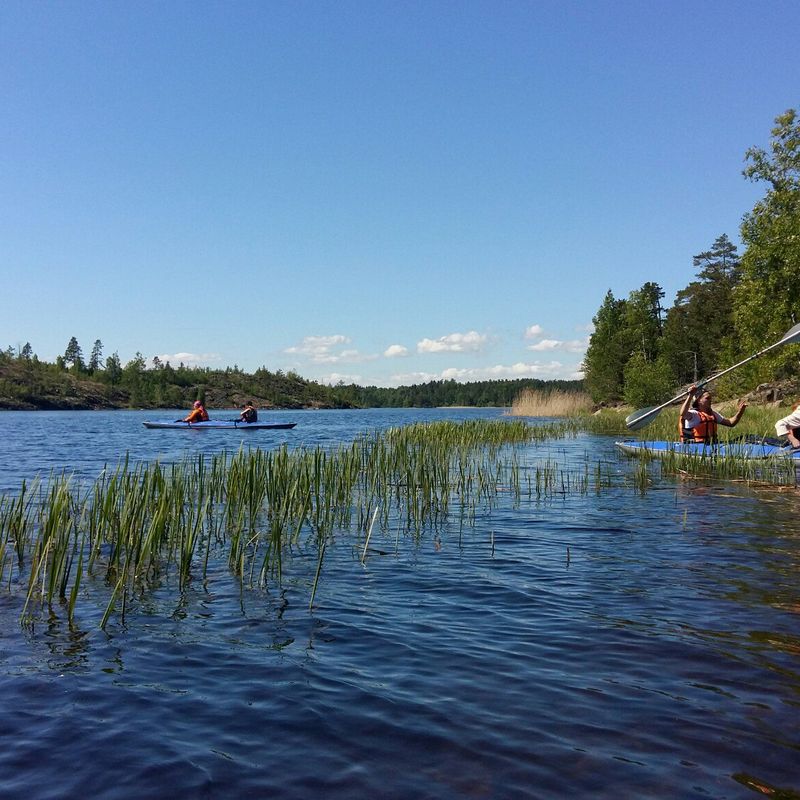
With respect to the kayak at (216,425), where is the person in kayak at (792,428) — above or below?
above

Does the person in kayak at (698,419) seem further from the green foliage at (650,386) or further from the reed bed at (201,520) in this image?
the green foliage at (650,386)

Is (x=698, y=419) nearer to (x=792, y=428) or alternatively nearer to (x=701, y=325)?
(x=792, y=428)

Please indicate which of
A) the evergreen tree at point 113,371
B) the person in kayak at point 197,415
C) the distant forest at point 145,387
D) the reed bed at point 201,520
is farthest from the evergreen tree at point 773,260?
the evergreen tree at point 113,371

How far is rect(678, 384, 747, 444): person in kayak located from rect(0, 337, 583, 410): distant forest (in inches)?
2863

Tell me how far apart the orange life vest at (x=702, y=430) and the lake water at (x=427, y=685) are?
10.2m

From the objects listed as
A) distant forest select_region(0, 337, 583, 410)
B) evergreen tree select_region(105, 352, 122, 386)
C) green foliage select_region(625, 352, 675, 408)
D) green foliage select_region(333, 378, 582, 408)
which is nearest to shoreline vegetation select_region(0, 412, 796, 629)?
green foliage select_region(625, 352, 675, 408)

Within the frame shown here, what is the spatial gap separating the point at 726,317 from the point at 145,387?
84.5 metres

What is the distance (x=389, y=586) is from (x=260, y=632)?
5.36 feet

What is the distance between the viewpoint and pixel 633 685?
4023 millimetres

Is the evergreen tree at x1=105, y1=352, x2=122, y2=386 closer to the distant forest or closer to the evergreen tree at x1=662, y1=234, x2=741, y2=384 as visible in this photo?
the distant forest

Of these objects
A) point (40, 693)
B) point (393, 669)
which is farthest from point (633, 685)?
point (40, 693)

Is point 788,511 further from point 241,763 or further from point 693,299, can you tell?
point 693,299

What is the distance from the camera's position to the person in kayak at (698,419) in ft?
55.2

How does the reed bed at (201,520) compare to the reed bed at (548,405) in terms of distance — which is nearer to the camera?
the reed bed at (201,520)
